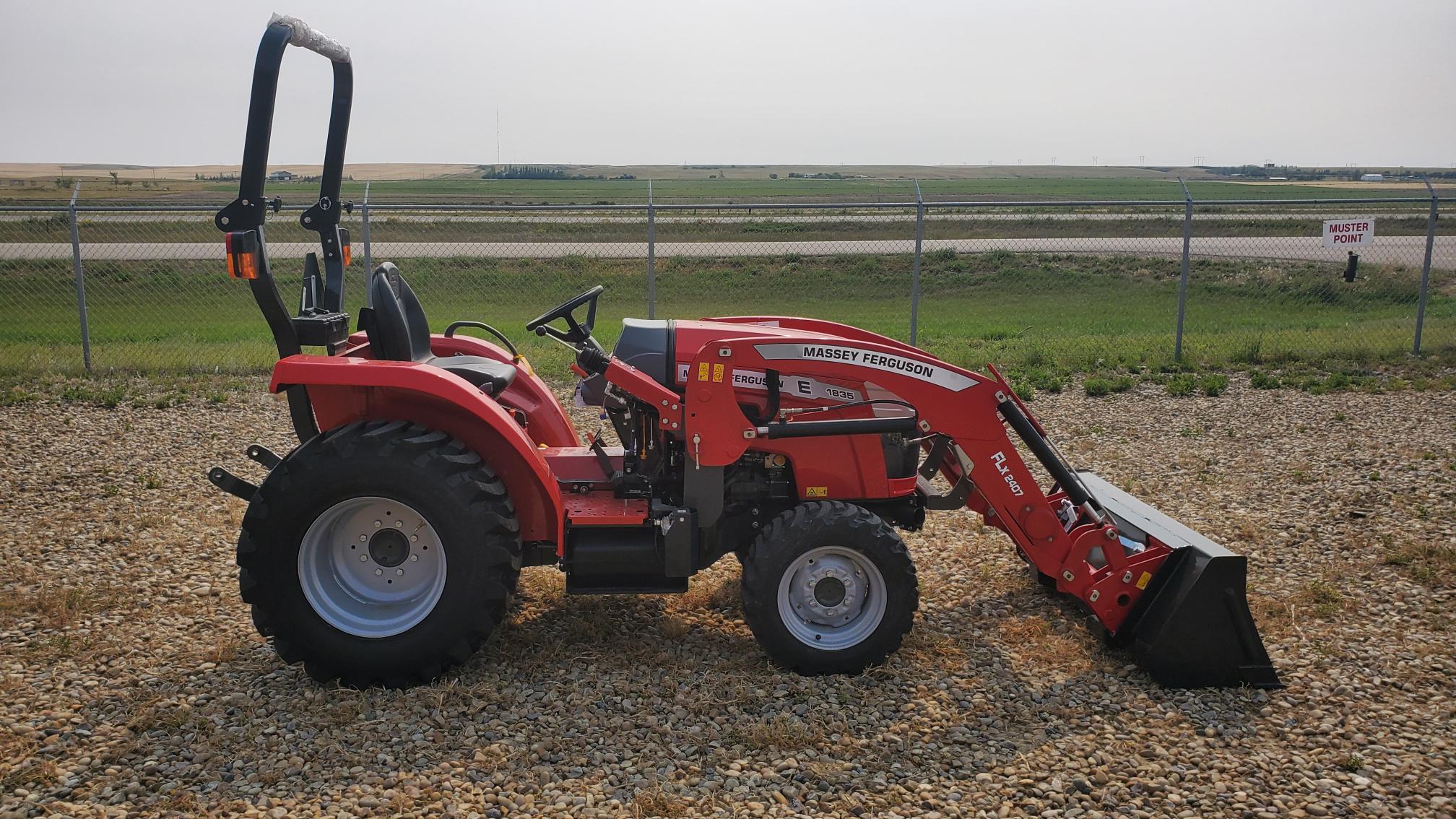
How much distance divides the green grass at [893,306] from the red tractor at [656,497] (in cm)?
615

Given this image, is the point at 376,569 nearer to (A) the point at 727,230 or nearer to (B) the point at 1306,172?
(A) the point at 727,230

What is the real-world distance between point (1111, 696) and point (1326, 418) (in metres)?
6.03

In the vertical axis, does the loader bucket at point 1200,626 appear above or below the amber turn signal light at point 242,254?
below

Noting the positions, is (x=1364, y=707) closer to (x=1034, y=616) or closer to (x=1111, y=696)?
(x=1111, y=696)

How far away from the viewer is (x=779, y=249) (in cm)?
1842

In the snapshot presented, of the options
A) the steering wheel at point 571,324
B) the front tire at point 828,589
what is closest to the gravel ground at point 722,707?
the front tire at point 828,589

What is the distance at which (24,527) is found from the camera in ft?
20.1

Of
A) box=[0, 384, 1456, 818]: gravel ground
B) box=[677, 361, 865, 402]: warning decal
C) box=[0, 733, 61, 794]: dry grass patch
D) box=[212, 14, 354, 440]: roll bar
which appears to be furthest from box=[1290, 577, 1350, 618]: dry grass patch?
box=[0, 733, 61, 794]: dry grass patch

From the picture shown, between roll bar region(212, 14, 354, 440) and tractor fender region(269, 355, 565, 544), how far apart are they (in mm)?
98

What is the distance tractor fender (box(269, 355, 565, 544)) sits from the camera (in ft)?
13.1

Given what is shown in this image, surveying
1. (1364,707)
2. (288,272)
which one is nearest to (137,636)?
(1364,707)

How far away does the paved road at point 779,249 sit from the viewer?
1755 cm

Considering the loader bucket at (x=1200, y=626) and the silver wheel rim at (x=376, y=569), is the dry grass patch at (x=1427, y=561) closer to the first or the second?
the loader bucket at (x=1200, y=626)

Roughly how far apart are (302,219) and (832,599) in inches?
109
